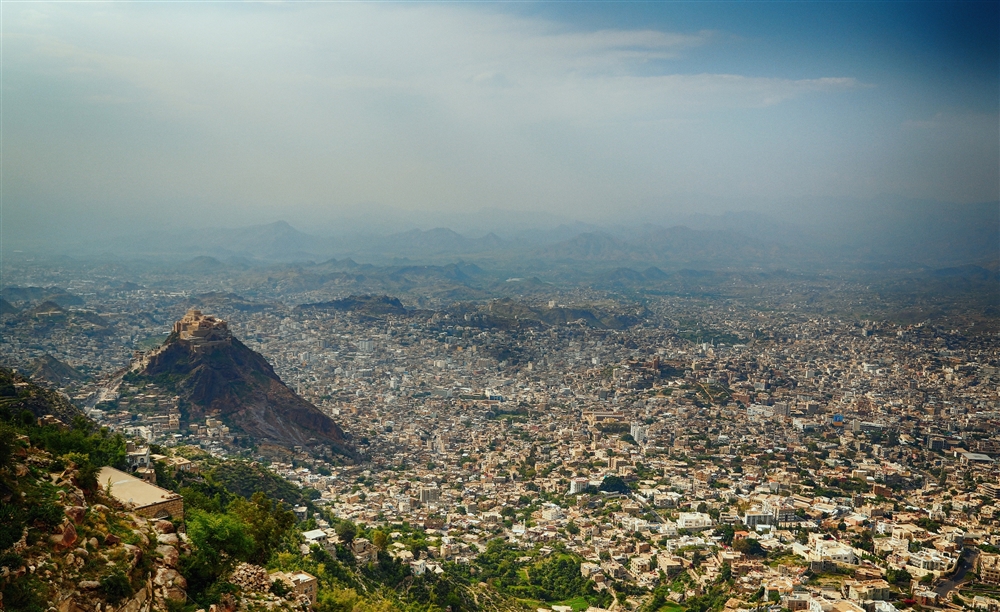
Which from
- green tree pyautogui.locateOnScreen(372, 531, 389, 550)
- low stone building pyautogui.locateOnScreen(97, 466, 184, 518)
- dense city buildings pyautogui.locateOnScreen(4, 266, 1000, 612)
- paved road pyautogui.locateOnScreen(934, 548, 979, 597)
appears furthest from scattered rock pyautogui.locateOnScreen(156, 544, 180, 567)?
paved road pyautogui.locateOnScreen(934, 548, 979, 597)

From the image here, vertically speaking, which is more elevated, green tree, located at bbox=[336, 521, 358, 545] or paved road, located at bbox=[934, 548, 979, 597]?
green tree, located at bbox=[336, 521, 358, 545]

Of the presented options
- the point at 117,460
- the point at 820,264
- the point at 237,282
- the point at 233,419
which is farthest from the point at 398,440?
the point at 820,264

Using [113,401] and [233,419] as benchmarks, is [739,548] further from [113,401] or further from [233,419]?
[113,401]

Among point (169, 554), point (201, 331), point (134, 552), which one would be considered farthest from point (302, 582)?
point (201, 331)

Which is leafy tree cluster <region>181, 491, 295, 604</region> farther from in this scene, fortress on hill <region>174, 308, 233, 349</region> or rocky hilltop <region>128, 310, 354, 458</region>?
fortress on hill <region>174, 308, 233, 349</region>

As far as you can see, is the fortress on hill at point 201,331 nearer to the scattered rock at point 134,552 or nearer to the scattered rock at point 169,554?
the scattered rock at point 169,554

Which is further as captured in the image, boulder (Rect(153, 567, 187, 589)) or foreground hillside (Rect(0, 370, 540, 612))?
boulder (Rect(153, 567, 187, 589))

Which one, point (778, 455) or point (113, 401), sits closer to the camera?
point (113, 401)

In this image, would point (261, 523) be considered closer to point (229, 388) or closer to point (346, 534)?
point (346, 534)

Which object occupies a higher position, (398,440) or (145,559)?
(145,559)
